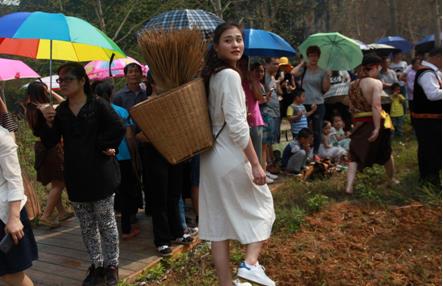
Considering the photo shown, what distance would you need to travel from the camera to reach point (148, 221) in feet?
17.3

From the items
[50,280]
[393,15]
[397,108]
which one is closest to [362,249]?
[50,280]

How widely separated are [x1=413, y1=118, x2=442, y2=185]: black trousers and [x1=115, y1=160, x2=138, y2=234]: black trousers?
323 cm

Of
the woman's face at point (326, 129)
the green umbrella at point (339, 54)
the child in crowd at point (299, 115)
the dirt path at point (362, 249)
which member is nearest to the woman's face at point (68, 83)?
the dirt path at point (362, 249)

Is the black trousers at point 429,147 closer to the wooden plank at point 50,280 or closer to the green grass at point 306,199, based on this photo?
the green grass at point 306,199

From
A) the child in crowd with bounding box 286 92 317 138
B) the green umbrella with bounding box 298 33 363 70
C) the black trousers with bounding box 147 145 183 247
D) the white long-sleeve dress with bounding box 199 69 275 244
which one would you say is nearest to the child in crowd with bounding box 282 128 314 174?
the child in crowd with bounding box 286 92 317 138

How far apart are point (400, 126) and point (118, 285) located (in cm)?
775

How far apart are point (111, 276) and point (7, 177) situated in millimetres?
1404

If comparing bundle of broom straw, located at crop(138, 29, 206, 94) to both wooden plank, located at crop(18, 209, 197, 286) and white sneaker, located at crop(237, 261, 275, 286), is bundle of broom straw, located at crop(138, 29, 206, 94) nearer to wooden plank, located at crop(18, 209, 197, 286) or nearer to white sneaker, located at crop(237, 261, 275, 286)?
white sneaker, located at crop(237, 261, 275, 286)

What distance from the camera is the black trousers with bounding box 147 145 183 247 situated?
4.11m

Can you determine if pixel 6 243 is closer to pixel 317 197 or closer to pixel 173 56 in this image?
pixel 173 56

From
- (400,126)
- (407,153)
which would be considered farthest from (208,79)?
(400,126)

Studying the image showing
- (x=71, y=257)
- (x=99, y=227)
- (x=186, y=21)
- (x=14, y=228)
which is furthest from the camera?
(x=186, y=21)

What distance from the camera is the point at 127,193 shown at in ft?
15.2

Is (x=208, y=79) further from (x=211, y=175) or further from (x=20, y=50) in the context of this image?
(x=20, y=50)
